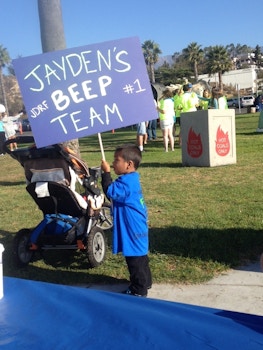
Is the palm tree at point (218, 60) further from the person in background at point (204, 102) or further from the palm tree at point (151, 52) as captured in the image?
the person in background at point (204, 102)

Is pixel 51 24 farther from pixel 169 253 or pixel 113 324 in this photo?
pixel 113 324

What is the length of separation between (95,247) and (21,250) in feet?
2.67

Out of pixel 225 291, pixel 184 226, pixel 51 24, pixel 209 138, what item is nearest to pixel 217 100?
pixel 209 138

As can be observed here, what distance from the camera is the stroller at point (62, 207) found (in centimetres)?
446

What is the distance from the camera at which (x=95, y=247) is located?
4531 mm

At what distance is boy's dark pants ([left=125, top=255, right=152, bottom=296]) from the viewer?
374 cm

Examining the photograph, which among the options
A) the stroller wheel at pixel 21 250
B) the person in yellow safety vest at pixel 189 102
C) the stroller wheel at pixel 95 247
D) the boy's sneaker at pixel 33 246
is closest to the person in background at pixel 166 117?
the person in yellow safety vest at pixel 189 102

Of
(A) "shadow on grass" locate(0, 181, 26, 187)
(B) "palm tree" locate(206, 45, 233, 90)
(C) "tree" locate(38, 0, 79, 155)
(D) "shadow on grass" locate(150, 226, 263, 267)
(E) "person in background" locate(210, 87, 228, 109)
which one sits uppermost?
(B) "palm tree" locate(206, 45, 233, 90)

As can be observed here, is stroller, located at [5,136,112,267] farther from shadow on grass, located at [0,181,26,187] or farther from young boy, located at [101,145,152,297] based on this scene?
shadow on grass, located at [0,181,26,187]

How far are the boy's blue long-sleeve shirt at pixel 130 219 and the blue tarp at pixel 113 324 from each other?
1591 millimetres

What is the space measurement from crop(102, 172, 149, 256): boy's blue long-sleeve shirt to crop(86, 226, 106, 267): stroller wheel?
0.75 meters

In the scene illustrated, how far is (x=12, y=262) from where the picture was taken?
15.9ft

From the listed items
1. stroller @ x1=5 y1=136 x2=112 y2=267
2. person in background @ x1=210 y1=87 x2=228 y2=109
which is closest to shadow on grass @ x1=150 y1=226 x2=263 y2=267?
stroller @ x1=5 y1=136 x2=112 y2=267

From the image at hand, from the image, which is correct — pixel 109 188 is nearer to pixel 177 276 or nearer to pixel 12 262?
pixel 177 276
